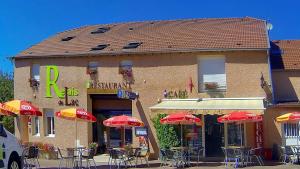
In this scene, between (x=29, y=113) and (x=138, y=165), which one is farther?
Result: (x=138, y=165)

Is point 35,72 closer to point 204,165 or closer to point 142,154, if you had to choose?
point 142,154

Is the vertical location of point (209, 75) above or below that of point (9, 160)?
above

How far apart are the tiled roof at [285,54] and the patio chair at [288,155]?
5.88 m

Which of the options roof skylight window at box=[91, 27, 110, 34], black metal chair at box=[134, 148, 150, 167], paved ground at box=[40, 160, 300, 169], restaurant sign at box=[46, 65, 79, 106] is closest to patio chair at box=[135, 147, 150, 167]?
black metal chair at box=[134, 148, 150, 167]

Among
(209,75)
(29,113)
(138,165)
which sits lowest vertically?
(138,165)

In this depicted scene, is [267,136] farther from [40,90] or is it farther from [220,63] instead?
[40,90]

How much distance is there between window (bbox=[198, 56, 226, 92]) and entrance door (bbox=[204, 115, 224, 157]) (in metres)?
1.68

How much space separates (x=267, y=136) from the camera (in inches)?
1056

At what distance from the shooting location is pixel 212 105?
26.1m

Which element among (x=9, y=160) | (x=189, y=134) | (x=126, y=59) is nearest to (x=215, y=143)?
(x=189, y=134)

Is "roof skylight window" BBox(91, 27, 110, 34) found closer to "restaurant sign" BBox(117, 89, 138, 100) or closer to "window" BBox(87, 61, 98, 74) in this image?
"window" BBox(87, 61, 98, 74)

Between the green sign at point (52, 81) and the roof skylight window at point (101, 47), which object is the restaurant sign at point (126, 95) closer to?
the roof skylight window at point (101, 47)

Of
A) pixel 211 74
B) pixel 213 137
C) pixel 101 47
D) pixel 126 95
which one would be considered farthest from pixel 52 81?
pixel 213 137

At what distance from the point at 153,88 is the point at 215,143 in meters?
4.65
